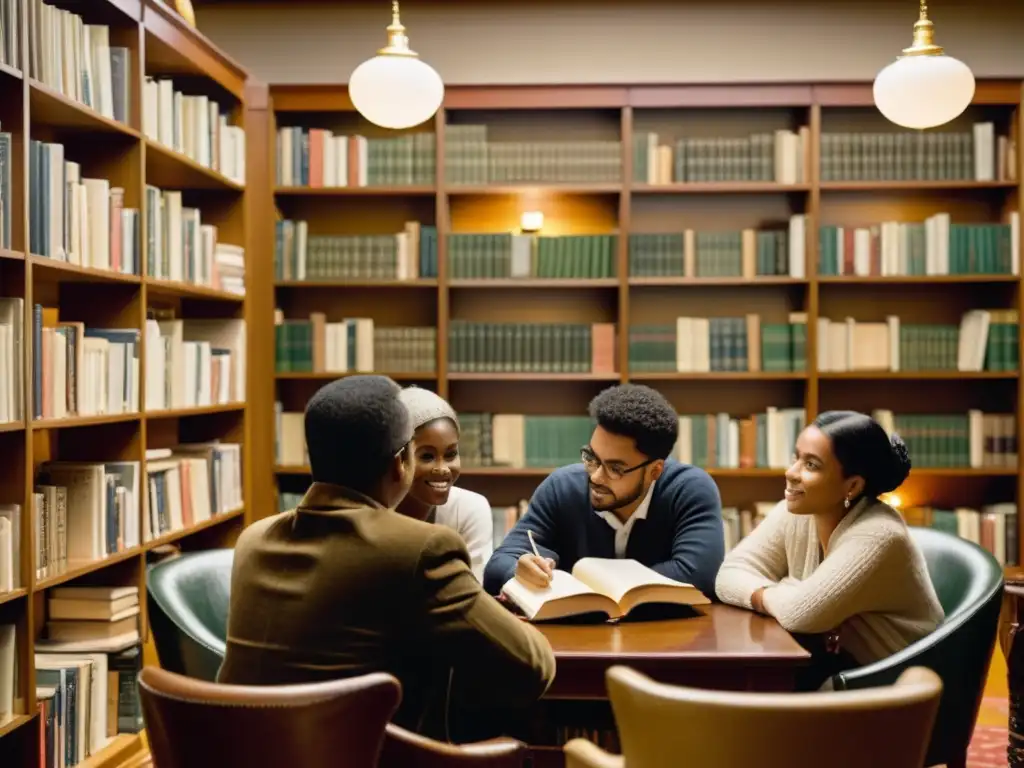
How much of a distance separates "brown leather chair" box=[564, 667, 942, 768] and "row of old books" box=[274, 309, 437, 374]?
150 inches

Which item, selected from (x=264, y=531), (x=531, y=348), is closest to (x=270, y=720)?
(x=264, y=531)

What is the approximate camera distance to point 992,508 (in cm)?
526

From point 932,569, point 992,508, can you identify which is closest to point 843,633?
point 932,569

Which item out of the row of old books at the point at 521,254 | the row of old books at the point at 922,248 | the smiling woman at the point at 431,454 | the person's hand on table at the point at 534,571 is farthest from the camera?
the row of old books at the point at 521,254

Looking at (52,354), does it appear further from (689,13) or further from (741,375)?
(689,13)

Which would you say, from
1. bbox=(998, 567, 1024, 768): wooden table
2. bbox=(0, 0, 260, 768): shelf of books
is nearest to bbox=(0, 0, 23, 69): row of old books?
bbox=(0, 0, 260, 768): shelf of books

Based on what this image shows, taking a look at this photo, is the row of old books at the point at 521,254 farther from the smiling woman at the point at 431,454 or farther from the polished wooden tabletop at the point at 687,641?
the polished wooden tabletop at the point at 687,641

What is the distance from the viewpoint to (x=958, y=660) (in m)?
2.44

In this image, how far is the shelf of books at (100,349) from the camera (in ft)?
9.96

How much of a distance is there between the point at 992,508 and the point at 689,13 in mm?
2745

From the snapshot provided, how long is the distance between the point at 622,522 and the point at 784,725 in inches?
54.7

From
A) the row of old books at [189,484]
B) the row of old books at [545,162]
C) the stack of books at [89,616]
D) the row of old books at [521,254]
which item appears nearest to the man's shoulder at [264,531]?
the stack of books at [89,616]

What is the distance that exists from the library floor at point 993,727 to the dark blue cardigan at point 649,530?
3.97ft

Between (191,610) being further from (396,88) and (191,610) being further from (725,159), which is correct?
(725,159)
